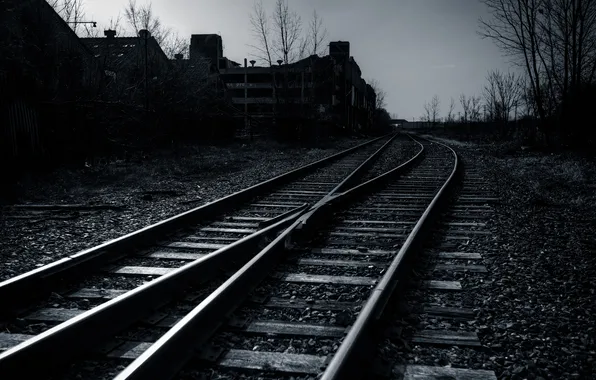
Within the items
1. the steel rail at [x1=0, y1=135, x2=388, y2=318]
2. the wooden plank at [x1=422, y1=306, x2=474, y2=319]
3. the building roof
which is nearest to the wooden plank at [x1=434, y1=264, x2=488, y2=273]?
the wooden plank at [x1=422, y1=306, x2=474, y2=319]

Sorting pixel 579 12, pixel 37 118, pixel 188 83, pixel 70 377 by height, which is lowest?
pixel 70 377

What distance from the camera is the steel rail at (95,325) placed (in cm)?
250

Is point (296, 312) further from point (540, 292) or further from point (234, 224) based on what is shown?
point (234, 224)

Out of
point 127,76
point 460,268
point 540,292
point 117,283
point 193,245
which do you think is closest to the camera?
point 540,292

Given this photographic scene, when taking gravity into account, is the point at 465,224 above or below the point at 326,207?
below

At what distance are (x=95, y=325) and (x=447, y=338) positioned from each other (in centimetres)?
225

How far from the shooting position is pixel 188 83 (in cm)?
2500

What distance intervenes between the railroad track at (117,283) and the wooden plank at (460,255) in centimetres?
189

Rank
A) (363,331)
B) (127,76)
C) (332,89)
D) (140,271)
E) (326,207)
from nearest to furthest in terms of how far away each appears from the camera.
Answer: (363,331) → (140,271) → (326,207) → (127,76) → (332,89)

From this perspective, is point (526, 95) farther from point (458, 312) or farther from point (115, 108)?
point (458, 312)

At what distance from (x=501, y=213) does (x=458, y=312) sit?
432cm

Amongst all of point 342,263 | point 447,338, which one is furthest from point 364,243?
point 447,338

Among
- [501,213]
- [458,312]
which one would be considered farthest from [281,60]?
[458,312]

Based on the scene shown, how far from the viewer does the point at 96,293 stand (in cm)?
386
